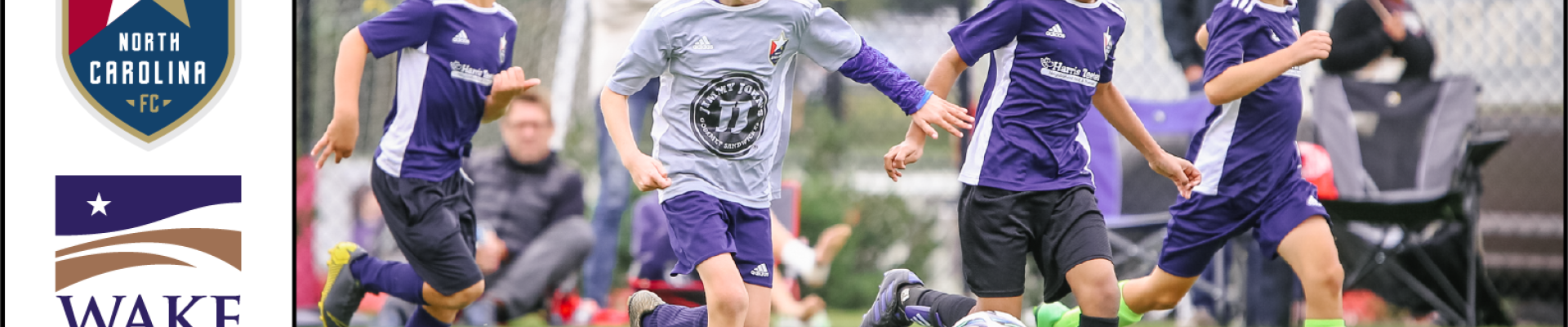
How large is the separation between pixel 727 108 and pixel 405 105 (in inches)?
50.3

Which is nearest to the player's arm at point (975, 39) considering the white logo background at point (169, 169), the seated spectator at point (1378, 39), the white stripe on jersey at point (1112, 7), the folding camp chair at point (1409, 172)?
the white stripe on jersey at point (1112, 7)

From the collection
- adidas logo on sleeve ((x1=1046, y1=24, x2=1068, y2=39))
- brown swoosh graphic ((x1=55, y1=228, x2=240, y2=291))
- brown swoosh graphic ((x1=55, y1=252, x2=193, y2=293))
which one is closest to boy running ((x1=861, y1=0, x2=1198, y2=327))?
adidas logo on sleeve ((x1=1046, y1=24, x2=1068, y2=39))

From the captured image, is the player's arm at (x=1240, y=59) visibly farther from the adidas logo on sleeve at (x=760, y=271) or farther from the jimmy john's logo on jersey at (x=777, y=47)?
the adidas logo on sleeve at (x=760, y=271)

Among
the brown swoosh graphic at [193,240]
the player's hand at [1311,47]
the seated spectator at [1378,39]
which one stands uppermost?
the seated spectator at [1378,39]

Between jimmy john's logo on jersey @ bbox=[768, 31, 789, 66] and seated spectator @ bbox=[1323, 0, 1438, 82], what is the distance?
3733mm

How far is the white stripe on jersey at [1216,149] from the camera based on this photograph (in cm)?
380

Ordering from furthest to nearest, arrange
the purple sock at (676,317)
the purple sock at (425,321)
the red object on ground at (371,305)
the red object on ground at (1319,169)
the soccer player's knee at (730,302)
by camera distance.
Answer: the red object on ground at (371,305), the red object on ground at (1319,169), the purple sock at (425,321), the purple sock at (676,317), the soccer player's knee at (730,302)

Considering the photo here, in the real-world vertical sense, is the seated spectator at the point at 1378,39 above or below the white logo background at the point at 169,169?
above

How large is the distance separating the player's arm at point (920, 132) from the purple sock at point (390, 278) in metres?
1.76

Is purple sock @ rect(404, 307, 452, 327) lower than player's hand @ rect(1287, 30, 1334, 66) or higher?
lower

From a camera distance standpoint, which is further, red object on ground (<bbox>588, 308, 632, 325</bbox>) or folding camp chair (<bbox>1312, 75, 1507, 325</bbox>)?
red object on ground (<bbox>588, 308, 632, 325</bbox>)

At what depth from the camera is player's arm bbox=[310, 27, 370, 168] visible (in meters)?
3.77

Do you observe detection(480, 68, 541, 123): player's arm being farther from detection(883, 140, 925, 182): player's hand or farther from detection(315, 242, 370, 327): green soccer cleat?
detection(883, 140, 925, 182): player's hand

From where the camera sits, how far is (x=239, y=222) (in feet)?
14.0
